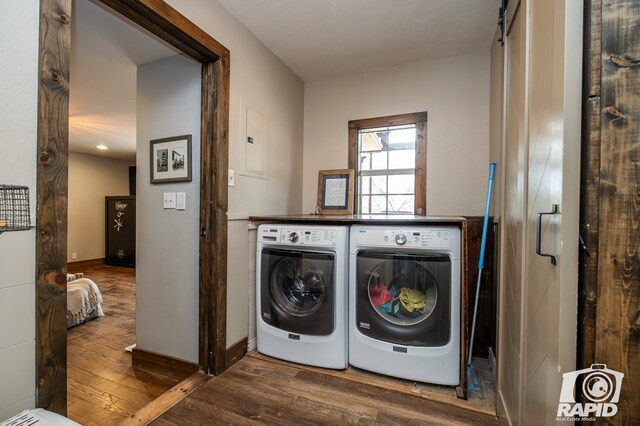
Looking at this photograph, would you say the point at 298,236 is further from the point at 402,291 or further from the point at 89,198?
the point at 89,198

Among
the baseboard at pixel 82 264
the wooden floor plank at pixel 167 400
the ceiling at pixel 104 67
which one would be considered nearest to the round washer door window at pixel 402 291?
the wooden floor plank at pixel 167 400

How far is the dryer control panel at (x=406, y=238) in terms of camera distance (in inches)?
64.4

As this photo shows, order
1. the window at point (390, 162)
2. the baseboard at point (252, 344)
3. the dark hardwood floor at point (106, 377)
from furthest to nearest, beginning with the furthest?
1. the window at point (390, 162)
2. the baseboard at point (252, 344)
3. the dark hardwood floor at point (106, 377)

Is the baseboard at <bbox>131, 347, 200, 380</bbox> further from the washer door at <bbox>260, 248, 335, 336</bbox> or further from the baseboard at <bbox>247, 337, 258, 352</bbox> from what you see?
the washer door at <bbox>260, 248, 335, 336</bbox>

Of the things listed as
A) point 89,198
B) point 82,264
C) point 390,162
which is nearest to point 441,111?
point 390,162

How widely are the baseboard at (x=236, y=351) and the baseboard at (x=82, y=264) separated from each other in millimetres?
5565

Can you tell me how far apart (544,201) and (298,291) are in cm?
159

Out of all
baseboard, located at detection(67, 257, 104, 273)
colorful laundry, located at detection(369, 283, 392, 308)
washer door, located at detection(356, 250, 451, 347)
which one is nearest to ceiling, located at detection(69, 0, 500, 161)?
washer door, located at detection(356, 250, 451, 347)

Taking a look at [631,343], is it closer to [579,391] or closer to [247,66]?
[579,391]

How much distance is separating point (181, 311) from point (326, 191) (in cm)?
164

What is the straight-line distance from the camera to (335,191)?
108 inches

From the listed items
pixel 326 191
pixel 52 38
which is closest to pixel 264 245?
pixel 326 191

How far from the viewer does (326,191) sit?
278 cm

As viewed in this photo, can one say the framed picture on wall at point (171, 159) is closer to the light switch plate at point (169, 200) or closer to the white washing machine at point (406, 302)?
the light switch plate at point (169, 200)
